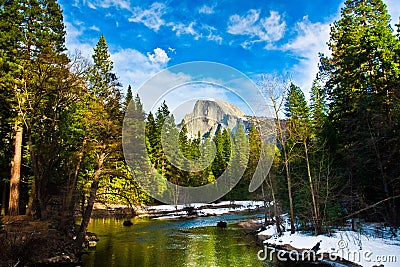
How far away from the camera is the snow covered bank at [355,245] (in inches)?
419

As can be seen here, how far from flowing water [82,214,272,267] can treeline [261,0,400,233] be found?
3.82 meters

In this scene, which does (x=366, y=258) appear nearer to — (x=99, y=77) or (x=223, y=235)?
(x=223, y=235)

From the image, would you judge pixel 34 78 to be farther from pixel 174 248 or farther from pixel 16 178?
pixel 174 248

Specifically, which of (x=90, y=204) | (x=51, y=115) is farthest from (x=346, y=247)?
(x=51, y=115)

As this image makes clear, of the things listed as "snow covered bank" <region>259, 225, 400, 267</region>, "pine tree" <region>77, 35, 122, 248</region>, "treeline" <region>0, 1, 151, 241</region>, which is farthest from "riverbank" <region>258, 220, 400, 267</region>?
"pine tree" <region>77, 35, 122, 248</region>

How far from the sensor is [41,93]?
16094 mm

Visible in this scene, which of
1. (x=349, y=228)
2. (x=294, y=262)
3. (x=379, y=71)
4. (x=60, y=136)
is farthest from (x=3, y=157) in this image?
(x=379, y=71)

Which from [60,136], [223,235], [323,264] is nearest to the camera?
[323,264]

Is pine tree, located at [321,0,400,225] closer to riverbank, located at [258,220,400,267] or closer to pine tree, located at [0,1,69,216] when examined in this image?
riverbank, located at [258,220,400,267]

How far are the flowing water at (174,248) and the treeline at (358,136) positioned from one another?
382cm

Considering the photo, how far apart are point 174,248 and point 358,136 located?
35.9ft

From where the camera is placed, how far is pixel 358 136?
619 inches

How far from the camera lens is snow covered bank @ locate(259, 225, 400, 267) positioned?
1065 centimetres

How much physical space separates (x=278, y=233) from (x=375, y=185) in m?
5.93
